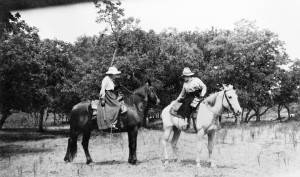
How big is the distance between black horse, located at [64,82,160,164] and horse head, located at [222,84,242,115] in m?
2.46

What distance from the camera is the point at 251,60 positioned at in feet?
95.5

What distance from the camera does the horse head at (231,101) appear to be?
29.0 ft

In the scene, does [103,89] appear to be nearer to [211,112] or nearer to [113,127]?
[113,127]

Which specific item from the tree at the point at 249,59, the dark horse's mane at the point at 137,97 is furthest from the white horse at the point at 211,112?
the tree at the point at 249,59

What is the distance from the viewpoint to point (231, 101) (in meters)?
8.98

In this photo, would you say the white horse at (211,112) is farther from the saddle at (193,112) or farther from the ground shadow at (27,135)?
the ground shadow at (27,135)

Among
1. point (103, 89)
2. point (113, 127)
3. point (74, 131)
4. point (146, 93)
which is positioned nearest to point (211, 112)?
point (146, 93)

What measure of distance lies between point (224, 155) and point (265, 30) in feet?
64.4

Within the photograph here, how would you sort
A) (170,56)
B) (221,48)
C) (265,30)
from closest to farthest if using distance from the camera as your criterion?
(170,56), (265,30), (221,48)

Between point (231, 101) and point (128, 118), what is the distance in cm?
326

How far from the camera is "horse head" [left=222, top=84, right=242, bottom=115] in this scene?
29.0 feet

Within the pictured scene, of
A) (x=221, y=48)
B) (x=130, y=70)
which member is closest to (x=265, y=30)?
(x=221, y=48)

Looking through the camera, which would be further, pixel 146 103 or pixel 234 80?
pixel 234 80

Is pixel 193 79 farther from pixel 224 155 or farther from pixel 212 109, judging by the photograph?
pixel 224 155
